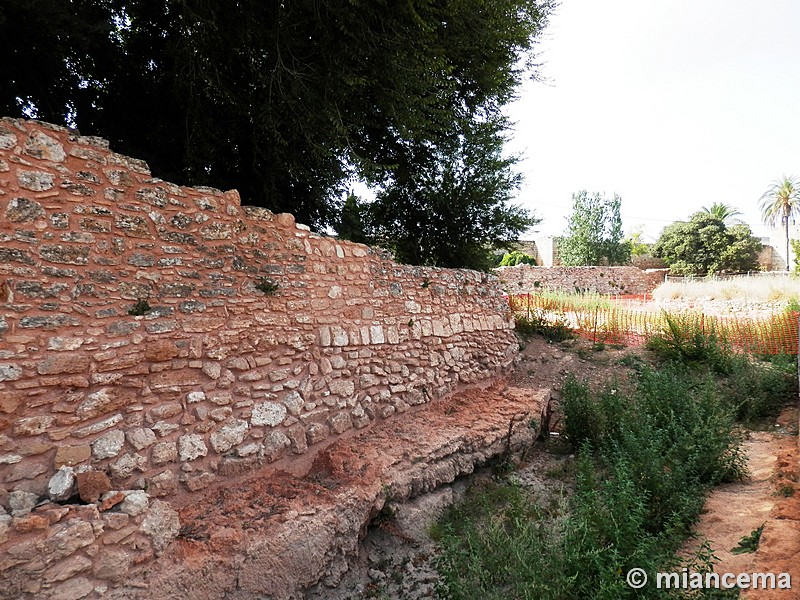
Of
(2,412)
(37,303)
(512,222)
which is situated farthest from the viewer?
(512,222)

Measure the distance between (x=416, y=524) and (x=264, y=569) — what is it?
1.57 metres

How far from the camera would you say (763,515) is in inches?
149

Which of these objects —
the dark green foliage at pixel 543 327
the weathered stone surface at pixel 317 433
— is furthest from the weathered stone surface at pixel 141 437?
the dark green foliage at pixel 543 327

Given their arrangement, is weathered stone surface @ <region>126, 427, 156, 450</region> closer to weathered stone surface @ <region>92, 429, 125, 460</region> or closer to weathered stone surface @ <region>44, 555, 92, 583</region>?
weathered stone surface @ <region>92, 429, 125, 460</region>

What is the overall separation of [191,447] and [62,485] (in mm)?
786

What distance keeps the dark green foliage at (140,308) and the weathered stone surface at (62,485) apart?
1.01 metres

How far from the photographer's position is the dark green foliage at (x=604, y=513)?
292 centimetres

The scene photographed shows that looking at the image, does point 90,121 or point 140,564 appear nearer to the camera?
point 140,564

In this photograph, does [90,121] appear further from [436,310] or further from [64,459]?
[436,310]

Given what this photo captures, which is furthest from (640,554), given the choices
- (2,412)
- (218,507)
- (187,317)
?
(2,412)

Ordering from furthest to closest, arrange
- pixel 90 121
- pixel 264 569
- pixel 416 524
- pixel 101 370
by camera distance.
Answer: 1. pixel 90 121
2. pixel 416 524
3. pixel 264 569
4. pixel 101 370

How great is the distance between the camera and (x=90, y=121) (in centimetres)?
513

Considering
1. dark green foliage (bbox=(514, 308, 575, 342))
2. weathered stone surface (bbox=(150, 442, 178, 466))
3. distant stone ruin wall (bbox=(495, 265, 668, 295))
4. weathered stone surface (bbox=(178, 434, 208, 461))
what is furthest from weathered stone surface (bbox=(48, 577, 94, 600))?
distant stone ruin wall (bbox=(495, 265, 668, 295))

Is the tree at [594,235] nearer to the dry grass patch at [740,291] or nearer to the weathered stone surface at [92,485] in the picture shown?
the dry grass patch at [740,291]
